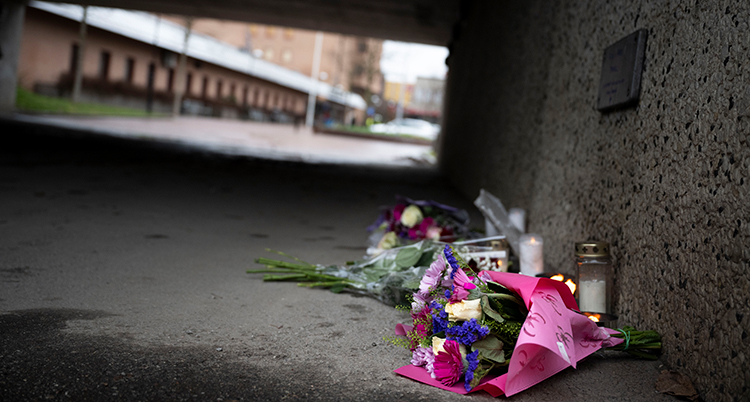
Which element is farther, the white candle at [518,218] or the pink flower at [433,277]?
the white candle at [518,218]

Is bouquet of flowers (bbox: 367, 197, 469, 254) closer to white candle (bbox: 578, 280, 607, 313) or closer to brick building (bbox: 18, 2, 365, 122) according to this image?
white candle (bbox: 578, 280, 607, 313)

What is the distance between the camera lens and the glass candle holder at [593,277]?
8.77 ft

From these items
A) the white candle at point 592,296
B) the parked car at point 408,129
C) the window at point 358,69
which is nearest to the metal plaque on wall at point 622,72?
the white candle at point 592,296

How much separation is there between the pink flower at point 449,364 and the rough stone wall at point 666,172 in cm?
86

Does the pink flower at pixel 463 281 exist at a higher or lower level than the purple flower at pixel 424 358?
higher

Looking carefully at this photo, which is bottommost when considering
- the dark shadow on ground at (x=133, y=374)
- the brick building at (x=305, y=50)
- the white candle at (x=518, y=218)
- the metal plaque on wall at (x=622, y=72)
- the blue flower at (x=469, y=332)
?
the dark shadow on ground at (x=133, y=374)

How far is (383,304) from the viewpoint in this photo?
3.04m

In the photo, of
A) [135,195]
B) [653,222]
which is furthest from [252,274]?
[135,195]

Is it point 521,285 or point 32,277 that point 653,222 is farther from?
point 32,277

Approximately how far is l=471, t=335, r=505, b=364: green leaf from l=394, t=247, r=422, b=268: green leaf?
1223 mm

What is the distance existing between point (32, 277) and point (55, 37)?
2472 centimetres

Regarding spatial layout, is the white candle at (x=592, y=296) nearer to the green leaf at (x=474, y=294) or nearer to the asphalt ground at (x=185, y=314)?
the asphalt ground at (x=185, y=314)

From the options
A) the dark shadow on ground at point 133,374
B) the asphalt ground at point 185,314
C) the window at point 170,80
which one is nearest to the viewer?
the dark shadow on ground at point 133,374

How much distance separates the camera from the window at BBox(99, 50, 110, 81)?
88.7 ft
